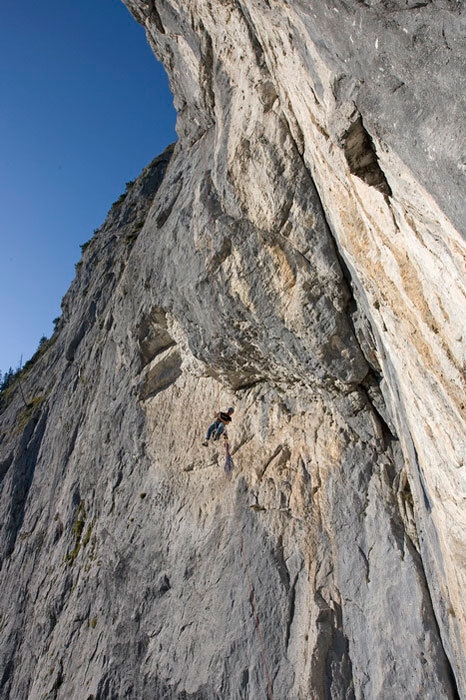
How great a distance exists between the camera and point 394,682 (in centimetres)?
871

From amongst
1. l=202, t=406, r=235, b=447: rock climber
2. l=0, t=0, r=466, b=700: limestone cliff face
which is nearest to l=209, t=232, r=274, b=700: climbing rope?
l=0, t=0, r=466, b=700: limestone cliff face

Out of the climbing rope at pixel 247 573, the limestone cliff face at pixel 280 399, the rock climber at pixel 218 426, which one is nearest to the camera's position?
the limestone cliff face at pixel 280 399

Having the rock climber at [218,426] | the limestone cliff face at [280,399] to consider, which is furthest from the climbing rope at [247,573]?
the rock climber at [218,426]

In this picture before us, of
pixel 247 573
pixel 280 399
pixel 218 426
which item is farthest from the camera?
pixel 218 426

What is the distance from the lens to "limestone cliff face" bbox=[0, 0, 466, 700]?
5762 millimetres

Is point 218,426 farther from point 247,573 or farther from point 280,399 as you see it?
point 247,573

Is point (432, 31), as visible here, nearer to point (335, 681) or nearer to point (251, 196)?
point (251, 196)

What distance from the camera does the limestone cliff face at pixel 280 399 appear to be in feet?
18.9

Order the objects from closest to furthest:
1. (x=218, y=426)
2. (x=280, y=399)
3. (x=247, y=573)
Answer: (x=247, y=573)
(x=280, y=399)
(x=218, y=426)

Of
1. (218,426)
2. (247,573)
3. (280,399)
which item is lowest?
(247,573)

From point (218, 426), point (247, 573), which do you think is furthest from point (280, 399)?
point (247, 573)

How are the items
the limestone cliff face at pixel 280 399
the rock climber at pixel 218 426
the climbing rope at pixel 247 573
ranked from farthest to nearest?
1. the rock climber at pixel 218 426
2. the climbing rope at pixel 247 573
3. the limestone cliff face at pixel 280 399

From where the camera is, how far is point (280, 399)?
497 inches

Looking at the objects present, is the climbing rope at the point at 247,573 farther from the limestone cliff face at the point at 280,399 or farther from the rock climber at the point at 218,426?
the rock climber at the point at 218,426
